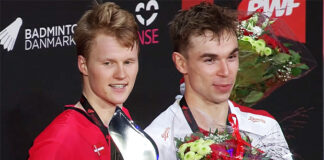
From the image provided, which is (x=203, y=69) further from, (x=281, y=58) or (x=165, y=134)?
(x=281, y=58)

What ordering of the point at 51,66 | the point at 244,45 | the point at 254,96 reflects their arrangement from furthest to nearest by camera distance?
1. the point at 51,66
2. the point at 254,96
3. the point at 244,45

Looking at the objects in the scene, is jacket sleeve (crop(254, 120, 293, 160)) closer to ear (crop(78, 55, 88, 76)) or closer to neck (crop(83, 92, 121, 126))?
neck (crop(83, 92, 121, 126))

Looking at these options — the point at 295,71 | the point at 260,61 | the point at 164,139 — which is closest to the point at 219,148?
the point at 164,139

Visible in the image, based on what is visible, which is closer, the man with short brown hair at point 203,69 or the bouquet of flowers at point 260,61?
the man with short brown hair at point 203,69

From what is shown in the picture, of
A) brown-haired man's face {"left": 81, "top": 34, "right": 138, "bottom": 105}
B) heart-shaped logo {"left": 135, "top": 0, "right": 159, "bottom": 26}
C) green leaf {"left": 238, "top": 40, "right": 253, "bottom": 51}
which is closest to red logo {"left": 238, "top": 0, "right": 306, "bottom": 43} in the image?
heart-shaped logo {"left": 135, "top": 0, "right": 159, "bottom": 26}

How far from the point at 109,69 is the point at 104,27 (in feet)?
0.70

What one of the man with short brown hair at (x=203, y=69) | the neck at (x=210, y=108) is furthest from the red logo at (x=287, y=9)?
the neck at (x=210, y=108)

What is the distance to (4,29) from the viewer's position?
160 inches

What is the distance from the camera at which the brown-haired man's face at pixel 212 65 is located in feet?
11.1

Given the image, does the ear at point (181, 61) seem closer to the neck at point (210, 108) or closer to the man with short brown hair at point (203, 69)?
the man with short brown hair at point (203, 69)

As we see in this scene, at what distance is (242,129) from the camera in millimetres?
3512

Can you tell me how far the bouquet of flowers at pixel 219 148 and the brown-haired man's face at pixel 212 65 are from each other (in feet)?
1.51

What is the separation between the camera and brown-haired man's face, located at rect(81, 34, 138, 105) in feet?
10.6

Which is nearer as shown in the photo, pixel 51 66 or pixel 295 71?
pixel 295 71
